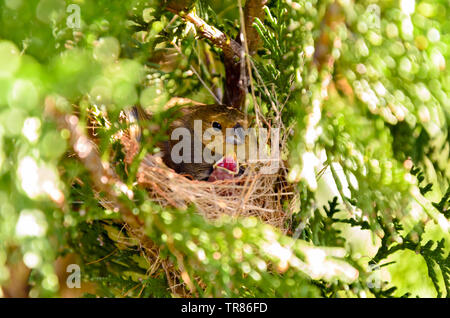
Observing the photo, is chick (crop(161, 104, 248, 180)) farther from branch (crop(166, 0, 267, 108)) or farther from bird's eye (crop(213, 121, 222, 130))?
branch (crop(166, 0, 267, 108))

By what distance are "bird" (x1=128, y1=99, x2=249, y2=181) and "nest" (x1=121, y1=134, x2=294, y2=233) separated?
0.71ft

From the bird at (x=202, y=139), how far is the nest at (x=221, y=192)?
22 centimetres

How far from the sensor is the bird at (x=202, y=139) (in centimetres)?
176

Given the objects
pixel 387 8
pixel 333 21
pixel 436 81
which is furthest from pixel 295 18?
pixel 436 81

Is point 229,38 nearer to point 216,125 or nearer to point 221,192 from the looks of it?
point 216,125

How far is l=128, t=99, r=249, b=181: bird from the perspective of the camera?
69.1 inches

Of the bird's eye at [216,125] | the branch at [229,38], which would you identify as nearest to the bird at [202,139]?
the bird's eye at [216,125]

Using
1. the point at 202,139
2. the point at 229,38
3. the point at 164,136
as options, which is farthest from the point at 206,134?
the point at 164,136

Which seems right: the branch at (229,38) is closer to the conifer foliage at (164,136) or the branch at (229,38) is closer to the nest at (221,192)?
the conifer foliage at (164,136)

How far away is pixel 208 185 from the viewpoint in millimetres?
1538

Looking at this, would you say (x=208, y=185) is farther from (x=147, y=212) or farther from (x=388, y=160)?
(x=388, y=160)

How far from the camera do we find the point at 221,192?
60.0 inches

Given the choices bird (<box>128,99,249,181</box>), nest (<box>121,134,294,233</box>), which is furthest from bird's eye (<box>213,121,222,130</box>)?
nest (<box>121,134,294,233</box>)

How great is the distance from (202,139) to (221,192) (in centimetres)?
45
